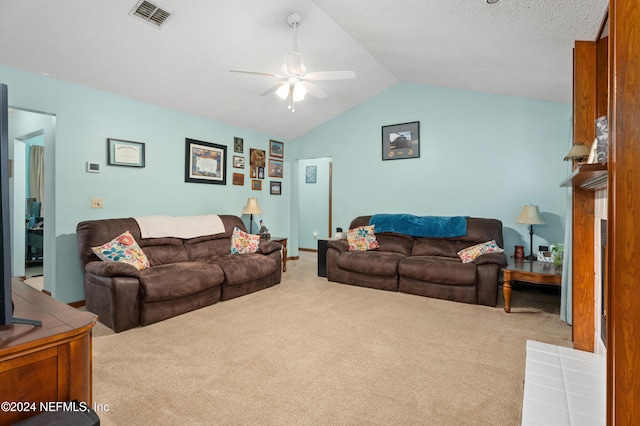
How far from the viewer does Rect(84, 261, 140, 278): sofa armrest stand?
2.99m

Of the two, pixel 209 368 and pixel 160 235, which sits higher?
pixel 160 235

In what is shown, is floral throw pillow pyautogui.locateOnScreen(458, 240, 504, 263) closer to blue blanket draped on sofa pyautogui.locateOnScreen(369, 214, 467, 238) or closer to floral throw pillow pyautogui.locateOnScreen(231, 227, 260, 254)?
blue blanket draped on sofa pyautogui.locateOnScreen(369, 214, 467, 238)

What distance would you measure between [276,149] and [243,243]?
7.35ft

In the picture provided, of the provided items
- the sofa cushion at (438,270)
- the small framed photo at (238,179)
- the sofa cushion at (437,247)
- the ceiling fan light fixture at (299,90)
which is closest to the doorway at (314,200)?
the small framed photo at (238,179)

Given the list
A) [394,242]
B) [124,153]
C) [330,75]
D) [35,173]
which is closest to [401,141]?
[394,242]

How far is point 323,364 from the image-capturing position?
7.76 ft

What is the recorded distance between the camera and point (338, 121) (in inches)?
234

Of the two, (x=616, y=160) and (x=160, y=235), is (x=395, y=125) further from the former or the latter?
(x=616, y=160)

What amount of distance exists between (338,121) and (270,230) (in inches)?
91.2

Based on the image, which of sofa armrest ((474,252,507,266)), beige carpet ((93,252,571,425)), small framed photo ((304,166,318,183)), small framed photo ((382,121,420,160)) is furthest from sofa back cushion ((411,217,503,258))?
small framed photo ((304,166,318,183))

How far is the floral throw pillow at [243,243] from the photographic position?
458 cm

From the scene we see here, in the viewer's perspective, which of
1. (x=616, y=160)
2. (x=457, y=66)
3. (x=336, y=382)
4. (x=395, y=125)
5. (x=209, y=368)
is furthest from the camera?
(x=395, y=125)

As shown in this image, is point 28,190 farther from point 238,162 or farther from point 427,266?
point 427,266

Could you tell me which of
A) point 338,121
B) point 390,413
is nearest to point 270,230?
point 338,121
